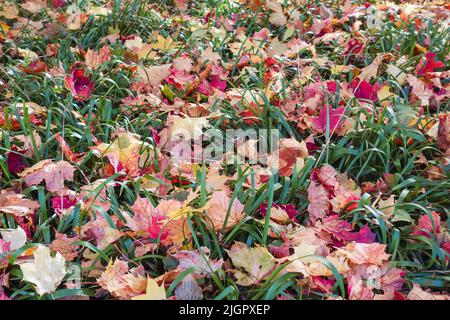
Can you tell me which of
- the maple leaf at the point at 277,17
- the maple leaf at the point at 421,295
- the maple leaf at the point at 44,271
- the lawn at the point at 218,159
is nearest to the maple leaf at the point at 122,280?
the lawn at the point at 218,159

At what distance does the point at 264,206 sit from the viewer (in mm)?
1654

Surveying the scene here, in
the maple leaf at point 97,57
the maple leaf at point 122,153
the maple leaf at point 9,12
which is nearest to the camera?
the maple leaf at point 122,153

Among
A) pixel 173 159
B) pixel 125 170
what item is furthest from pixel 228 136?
pixel 125 170

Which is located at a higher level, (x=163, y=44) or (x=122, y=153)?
(x=163, y=44)

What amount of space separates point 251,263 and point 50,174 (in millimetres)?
798

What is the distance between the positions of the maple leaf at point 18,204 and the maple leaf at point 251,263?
68 cm

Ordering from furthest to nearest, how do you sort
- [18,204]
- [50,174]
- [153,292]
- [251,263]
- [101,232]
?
[50,174] → [18,204] → [101,232] → [251,263] → [153,292]

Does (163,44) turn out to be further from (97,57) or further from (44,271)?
(44,271)

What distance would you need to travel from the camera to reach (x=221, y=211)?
61.4 inches

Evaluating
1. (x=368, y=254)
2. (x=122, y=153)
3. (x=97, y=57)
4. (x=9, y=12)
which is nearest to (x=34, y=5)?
(x=9, y=12)

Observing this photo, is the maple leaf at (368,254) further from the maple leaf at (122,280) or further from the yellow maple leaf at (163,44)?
the yellow maple leaf at (163,44)

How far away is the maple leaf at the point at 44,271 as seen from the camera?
133cm

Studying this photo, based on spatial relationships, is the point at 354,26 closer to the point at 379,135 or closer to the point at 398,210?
the point at 379,135

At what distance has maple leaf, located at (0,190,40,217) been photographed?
63.5 inches
